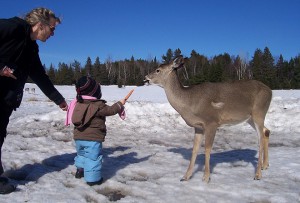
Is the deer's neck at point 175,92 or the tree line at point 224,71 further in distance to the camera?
the tree line at point 224,71

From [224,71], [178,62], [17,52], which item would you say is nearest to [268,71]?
[224,71]

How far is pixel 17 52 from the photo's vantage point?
4961 mm

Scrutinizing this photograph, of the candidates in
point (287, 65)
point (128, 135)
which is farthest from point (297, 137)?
point (287, 65)

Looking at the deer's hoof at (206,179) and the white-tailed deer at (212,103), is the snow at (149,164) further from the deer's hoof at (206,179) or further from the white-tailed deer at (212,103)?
the white-tailed deer at (212,103)

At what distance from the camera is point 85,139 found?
5.71 metres

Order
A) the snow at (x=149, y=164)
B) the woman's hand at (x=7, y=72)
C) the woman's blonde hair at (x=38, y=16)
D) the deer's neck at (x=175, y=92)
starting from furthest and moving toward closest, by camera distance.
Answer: the deer's neck at (x=175, y=92)
the snow at (x=149, y=164)
the woman's blonde hair at (x=38, y=16)
the woman's hand at (x=7, y=72)

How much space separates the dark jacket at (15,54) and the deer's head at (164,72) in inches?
102

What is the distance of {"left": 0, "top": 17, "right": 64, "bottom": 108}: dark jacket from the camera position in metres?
4.68

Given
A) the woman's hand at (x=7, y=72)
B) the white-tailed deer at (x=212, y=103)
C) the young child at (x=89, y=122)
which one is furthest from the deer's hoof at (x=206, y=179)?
the woman's hand at (x=7, y=72)

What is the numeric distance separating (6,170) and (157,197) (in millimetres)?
2725

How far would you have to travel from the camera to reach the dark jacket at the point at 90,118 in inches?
224

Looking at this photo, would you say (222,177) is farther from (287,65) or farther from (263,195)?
(287,65)

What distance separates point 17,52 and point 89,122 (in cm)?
156

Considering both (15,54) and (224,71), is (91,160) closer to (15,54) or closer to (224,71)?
(15,54)
